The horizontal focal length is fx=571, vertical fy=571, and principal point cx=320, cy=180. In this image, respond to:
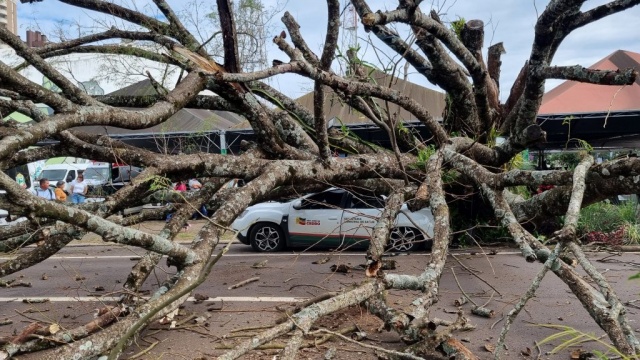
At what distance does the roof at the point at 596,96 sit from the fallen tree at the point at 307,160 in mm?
6002

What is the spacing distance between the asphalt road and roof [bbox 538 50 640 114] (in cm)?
618

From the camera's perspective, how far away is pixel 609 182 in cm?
507

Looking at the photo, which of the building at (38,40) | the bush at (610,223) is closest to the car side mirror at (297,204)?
the building at (38,40)

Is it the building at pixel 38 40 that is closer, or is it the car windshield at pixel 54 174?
the building at pixel 38 40

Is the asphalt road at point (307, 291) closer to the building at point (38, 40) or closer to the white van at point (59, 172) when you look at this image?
the building at point (38, 40)

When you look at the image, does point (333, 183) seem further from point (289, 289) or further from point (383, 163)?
point (289, 289)

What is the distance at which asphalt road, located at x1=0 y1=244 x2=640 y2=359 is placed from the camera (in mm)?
5793

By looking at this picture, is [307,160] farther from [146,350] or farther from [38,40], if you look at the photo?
[38,40]

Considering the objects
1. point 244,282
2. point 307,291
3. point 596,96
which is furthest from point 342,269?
point 596,96

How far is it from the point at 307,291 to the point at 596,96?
11701 mm

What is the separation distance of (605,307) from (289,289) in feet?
13.6

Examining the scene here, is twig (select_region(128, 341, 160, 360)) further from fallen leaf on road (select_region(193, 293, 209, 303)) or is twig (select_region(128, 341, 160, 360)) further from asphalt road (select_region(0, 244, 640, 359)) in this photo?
fallen leaf on road (select_region(193, 293, 209, 303))

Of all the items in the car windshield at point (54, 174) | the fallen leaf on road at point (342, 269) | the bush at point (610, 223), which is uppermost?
the car windshield at point (54, 174)

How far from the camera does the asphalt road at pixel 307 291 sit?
5.79 m
